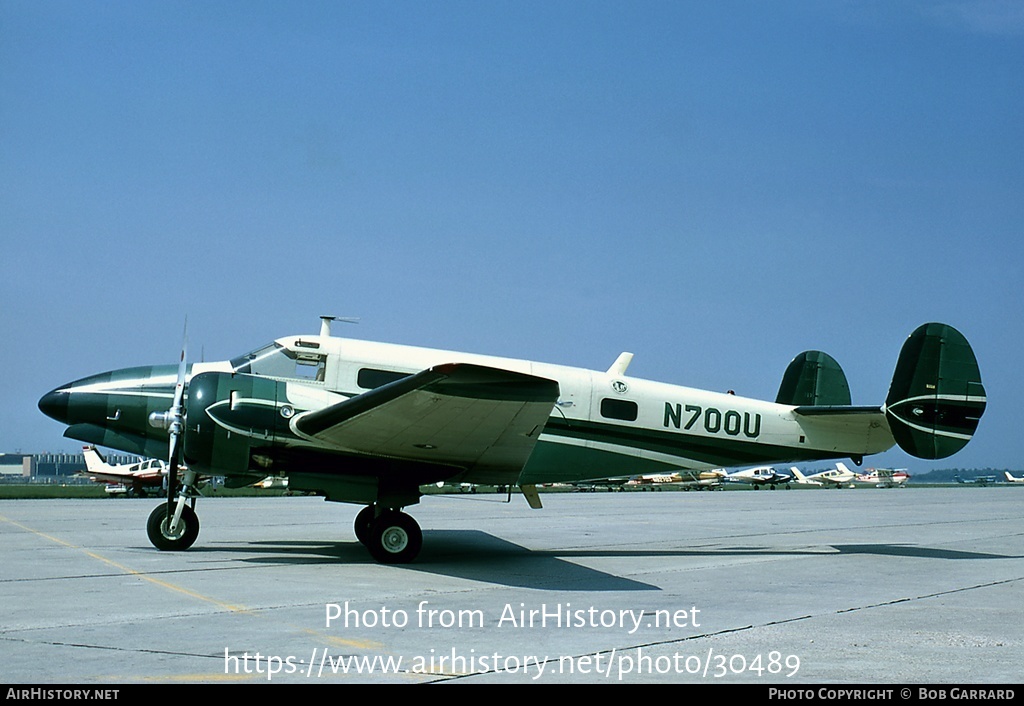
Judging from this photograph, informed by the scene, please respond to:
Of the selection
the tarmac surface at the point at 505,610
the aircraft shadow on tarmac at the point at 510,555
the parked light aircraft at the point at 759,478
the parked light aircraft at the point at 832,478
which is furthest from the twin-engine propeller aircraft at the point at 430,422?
the parked light aircraft at the point at 832,478

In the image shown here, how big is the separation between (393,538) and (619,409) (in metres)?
4.43

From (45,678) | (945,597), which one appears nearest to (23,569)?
(45,678)

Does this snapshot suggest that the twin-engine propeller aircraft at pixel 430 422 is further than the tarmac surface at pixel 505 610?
Yes

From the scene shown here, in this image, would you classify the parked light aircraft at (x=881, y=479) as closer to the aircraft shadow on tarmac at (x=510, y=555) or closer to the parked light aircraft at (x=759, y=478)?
the parked light aircraft at (x=759, y=478)

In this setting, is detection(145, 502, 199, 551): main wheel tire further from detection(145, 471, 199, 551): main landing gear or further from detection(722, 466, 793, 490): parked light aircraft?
detection(722, 466, 793, 490): parked light aircraft

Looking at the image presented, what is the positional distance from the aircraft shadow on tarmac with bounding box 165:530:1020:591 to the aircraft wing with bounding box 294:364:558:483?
1.53 m

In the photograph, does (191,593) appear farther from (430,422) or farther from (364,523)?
(364,523)

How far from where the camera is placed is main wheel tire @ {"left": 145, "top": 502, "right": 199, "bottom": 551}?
1413cm

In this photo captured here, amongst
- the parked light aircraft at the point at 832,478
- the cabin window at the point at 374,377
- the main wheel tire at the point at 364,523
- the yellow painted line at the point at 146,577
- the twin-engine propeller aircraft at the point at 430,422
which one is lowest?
the parked light aircraft at the point at 832,478

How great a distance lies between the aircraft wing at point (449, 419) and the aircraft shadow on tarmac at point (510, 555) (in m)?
1.53

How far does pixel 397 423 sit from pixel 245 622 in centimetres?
409

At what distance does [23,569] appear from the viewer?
11.9 m

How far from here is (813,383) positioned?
18031 mm

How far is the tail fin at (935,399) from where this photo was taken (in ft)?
52.3
